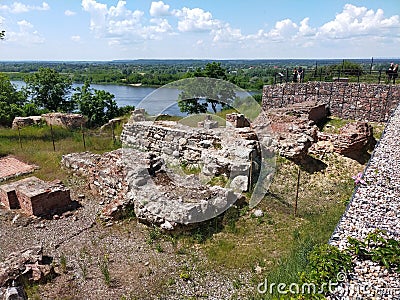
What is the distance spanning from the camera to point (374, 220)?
602 centimetres

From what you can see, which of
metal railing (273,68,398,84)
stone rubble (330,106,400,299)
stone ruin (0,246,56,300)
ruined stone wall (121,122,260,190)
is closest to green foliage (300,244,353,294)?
stone rubble (330,106,400,299)

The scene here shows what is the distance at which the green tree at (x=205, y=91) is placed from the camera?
3134cm

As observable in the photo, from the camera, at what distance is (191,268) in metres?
7.14

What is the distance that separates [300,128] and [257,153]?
13.2ft

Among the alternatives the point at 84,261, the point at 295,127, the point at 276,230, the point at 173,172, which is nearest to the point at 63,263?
the point at 84,261

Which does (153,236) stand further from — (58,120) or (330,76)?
(330,76)

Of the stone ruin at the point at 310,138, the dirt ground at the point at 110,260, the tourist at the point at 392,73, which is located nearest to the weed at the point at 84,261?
the dirt ground at the point at 110,260

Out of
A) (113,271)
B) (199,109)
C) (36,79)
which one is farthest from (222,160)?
(36,79)

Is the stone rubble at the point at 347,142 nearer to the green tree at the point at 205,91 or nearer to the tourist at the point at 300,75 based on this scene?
the tourist at the point at 300,75

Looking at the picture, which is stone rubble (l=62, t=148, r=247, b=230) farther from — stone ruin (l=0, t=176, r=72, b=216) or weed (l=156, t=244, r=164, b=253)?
stone ruin (l=0, t=176, r=72, b=216)

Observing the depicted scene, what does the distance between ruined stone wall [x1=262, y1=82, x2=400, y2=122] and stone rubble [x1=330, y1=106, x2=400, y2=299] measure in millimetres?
11383

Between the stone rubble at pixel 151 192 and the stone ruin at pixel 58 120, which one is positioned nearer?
the stone rubble at pixel 151 192

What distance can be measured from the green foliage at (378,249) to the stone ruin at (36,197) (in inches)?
340

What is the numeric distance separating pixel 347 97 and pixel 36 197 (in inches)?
770
